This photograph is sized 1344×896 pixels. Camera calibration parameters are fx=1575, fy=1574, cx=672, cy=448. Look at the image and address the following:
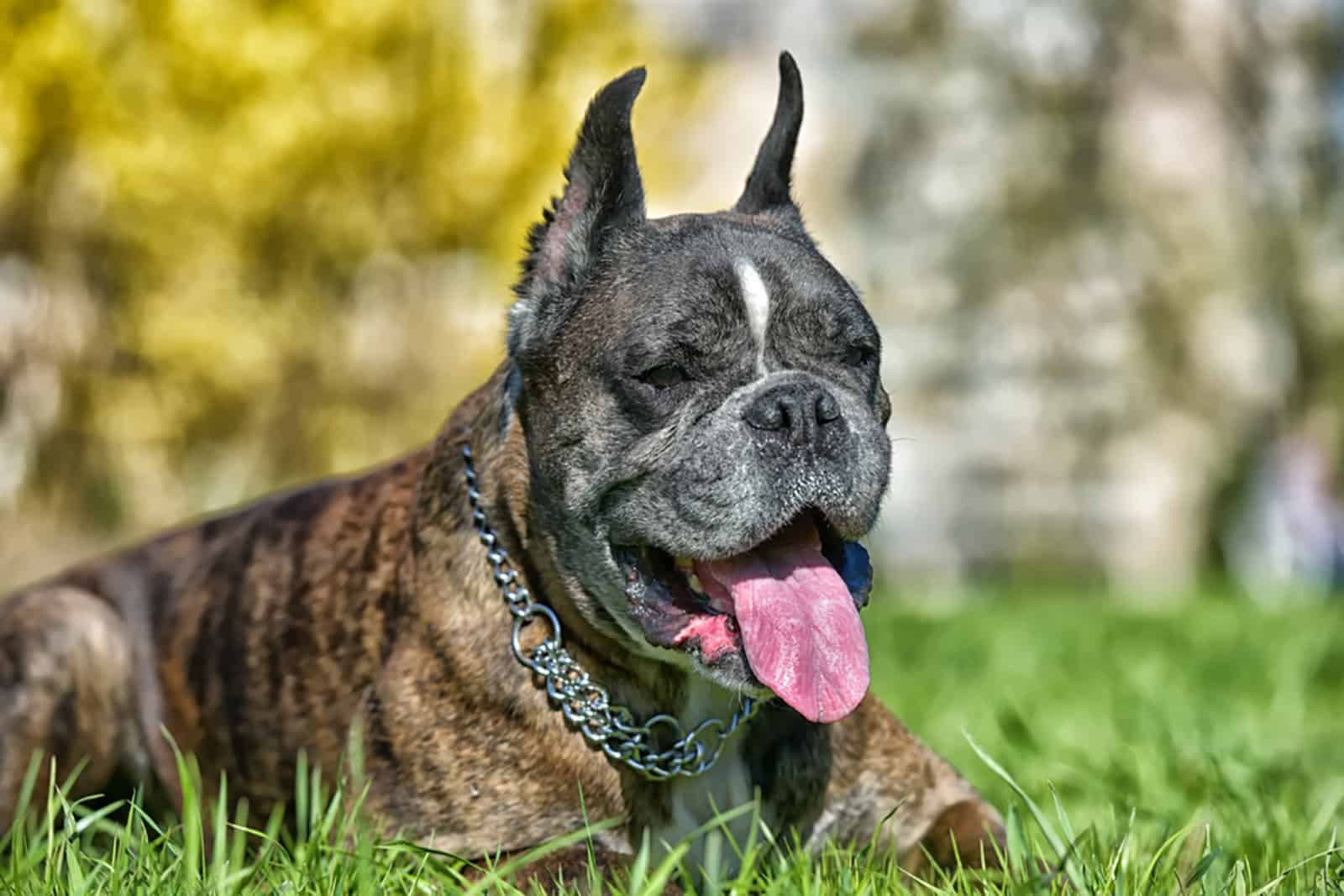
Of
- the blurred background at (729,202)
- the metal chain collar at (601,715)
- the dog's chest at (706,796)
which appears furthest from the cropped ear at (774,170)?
the blurred background at (729,202)

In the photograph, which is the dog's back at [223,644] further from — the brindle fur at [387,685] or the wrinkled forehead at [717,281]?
the wrinkled forehead at [717,281]

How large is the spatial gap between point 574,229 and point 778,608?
0.96 metres

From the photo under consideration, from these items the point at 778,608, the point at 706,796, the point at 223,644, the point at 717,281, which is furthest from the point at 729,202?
the point at 778,608

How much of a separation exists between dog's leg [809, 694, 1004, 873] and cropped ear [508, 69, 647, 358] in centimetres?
110

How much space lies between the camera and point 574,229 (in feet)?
11.2

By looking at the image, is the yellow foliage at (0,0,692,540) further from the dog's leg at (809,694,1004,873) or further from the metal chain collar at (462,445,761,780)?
the dog's leg at (809,694,1004,873)

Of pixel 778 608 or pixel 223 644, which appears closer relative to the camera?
pixel 778 608

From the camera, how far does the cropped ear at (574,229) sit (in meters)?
3.35

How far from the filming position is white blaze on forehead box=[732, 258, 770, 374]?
10.5 ft

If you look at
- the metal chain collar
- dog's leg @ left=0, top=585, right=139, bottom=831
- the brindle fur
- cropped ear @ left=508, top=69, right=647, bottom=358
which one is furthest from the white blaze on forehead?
dog's leg @ left=0, top=585, right=139, bottom=831

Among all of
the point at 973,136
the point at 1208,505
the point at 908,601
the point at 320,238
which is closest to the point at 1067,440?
the point at 1208,505

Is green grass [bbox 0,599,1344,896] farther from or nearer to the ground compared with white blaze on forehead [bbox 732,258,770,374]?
nearer to the ground

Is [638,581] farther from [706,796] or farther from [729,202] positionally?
[729,202]

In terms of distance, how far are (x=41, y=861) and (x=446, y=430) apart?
4.12 ft
